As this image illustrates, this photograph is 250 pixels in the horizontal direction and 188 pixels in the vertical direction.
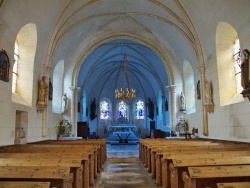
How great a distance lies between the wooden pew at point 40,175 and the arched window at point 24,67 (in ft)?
26.2

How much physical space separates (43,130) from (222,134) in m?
8.18

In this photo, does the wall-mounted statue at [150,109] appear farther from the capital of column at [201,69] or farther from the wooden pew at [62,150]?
the wooden pew at [62,150]

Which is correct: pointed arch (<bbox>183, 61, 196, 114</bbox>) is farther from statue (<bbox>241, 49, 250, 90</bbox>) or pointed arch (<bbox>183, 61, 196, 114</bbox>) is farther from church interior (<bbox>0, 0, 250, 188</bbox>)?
statue (<bbox>241, 49, 250, 90</bbox>)

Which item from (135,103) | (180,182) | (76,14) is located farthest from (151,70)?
(180,182)

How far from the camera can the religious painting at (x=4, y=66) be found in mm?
8836

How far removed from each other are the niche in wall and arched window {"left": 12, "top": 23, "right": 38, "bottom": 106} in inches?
22.3

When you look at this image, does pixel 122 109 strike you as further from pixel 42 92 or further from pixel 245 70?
pixel 245 70

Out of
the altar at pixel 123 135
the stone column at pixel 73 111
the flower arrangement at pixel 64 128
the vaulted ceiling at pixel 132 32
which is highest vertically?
the vaulted ceiling at pixel 132 32

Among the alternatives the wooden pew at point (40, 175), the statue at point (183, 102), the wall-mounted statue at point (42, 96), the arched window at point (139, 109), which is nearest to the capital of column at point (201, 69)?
the statue at point (183, 102)

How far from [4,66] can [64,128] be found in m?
8.07

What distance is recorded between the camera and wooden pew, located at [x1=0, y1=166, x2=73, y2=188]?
405cm

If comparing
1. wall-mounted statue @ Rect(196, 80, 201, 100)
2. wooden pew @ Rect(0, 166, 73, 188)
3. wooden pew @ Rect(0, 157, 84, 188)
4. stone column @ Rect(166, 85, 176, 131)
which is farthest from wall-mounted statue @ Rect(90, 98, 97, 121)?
wooden pew @ Rect(0, 166, 73, 188)

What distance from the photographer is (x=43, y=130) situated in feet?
43.6

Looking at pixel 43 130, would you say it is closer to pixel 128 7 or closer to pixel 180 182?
pixel 128 7
